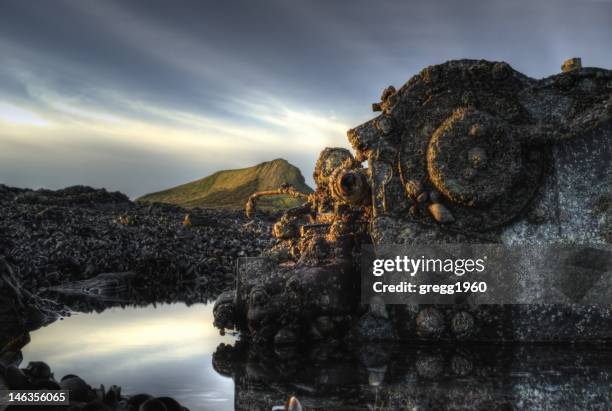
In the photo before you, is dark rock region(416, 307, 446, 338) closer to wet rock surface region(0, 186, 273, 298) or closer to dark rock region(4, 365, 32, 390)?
dark rock region(4, 365, 32, 390)

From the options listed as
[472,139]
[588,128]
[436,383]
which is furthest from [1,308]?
[588,128]

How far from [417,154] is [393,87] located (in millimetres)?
867

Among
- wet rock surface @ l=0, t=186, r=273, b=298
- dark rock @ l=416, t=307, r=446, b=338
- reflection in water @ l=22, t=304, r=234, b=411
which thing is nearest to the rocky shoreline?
wet rock surface @ l=0, t=186, r=273, b=298

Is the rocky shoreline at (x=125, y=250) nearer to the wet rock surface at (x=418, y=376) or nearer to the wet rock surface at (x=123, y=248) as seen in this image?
the wet rock surface at (x=123, y=248)

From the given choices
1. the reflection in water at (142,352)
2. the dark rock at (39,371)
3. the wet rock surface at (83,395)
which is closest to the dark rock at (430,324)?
the reflection in water at (142,352)

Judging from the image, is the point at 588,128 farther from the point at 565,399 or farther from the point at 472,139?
the point at 565,399

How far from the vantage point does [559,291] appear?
5.56m

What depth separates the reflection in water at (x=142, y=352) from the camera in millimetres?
3955

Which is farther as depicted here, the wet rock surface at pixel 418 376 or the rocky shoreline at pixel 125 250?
the rocky shoreline at pixel 125 250

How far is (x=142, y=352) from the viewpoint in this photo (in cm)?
516

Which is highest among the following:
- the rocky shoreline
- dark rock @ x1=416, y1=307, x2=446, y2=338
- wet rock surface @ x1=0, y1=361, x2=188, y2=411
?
the rocky shoreline

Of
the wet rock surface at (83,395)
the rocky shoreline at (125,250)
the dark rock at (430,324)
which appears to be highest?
the rocky shoreline at (125,250)

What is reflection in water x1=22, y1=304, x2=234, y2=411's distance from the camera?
13.0 ft

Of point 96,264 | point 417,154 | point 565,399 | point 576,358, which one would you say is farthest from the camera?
point 96,264
